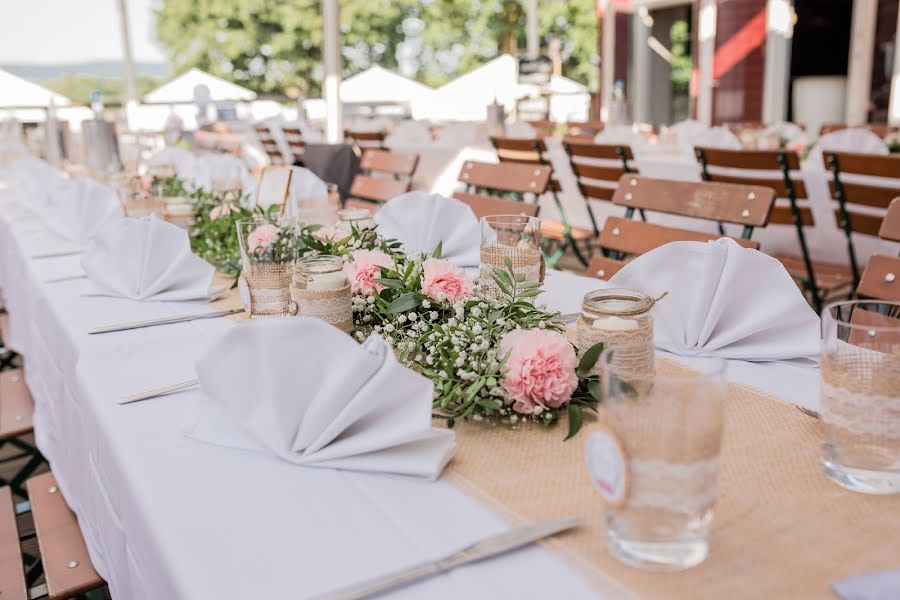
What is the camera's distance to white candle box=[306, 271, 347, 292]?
41.9 inches

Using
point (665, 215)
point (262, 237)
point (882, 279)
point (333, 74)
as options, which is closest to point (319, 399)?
point (262, 237)

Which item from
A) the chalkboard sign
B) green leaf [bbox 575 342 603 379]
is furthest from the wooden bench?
the chalkboard sign

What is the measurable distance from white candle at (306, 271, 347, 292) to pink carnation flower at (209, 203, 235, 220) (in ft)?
2.68

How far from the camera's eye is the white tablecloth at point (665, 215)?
114 inches

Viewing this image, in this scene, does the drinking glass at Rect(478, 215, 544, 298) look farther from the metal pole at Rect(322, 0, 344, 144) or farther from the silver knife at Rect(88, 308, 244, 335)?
the metal pole at Rect(322, 0, 344, 144)

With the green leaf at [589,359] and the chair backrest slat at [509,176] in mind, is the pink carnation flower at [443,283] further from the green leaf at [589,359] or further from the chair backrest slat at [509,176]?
the chair backrest slat at [509,176]

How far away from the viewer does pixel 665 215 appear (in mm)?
3658

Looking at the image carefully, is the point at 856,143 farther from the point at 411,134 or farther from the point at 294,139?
the point at 294,139

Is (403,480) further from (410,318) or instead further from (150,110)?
(150,110)

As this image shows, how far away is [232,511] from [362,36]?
25.2 metres

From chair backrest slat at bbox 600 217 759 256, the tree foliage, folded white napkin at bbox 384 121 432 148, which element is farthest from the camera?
the tree foliage

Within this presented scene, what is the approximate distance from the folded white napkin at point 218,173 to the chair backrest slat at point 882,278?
1526mm

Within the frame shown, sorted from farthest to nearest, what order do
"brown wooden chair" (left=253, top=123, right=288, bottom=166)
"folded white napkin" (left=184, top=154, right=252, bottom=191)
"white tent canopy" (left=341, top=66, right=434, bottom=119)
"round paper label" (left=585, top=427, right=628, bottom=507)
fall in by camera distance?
"white tent canopy" (left=341, top=66, right=434, bottom=119)
"brown wooden chair" (left=253, top=123, right=288, bottom=166)
"folded white napkin" (left=184, top=154, right=252, bottom=191)
"round paper label" (left=585, top=427, right=628, bottom=507)

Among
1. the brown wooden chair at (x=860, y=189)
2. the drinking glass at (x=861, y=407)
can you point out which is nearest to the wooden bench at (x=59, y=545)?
the drinking glass at (x=861, y=407)
